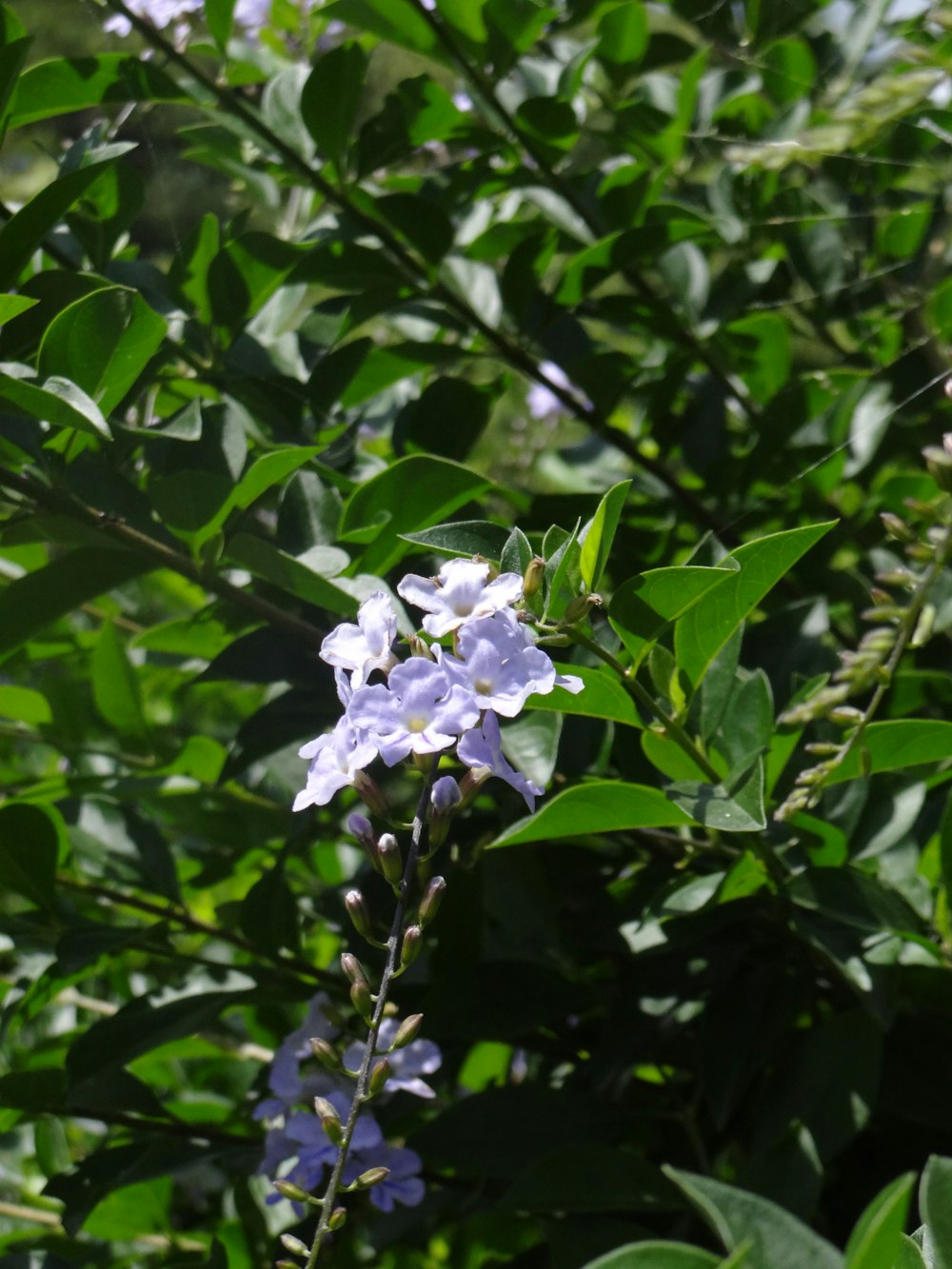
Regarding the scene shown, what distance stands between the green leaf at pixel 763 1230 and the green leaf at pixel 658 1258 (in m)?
0.03

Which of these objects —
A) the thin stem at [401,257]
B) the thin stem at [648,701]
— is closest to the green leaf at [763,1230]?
the thin stem at [648,701]

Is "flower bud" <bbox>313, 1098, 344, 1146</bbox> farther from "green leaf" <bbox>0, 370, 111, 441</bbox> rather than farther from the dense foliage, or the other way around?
"green leaf" <bbox>0, 370, 111, 441</bbox>

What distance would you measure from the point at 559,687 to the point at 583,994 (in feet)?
1.27

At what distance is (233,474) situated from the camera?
820 millimetres

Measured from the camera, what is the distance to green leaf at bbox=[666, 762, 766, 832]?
666 millimetres

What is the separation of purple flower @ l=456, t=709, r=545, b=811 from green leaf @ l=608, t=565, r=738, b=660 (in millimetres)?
92

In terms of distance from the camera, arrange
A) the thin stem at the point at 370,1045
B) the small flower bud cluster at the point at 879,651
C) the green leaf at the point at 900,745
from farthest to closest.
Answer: the green leaf at the point at 900,745 → the small flower bud cluster at the point at 879,651 → the thin stem at the point at 370,1045

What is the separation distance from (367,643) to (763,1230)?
33 centimetres

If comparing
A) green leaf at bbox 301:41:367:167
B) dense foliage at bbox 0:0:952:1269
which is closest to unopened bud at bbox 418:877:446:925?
dense foliage at bbox 0:0:952:1269

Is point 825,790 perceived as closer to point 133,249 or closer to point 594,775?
point 594,775

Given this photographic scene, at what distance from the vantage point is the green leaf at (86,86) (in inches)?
35.9

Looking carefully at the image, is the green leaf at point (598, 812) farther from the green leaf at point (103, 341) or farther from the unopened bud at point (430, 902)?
the green leaf at point (103, 341)

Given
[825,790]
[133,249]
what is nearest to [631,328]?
[133,249]

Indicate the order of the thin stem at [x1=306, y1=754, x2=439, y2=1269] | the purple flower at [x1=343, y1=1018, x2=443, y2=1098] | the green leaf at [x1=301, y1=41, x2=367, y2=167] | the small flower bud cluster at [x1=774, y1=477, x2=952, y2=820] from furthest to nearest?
the green leaf at [x1=301, y1=41, x2=367, y2=167]
the purple flower at [x1=343, y1=1018, x2=443, y2=1098]
the small flower bud cluster at [x1=774, y1=477, x2=952, y2=820]
the thin stem at [x1=306, y1=754, x2=439, y2=1269]
